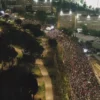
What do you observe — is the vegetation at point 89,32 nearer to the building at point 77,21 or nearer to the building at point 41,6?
the building at point 77,21

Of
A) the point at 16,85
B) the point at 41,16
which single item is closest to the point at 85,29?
the point at 41,16

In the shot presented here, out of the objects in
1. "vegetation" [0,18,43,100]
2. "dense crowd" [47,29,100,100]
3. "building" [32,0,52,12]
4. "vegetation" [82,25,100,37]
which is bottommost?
"vegetation" [82,25,100,37]

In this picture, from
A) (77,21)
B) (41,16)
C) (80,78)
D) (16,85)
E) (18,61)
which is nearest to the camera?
(16,85)

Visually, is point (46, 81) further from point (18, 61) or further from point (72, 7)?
point (72, 7)

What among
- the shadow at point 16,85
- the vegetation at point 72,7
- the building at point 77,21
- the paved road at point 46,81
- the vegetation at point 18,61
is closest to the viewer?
the shadow at point 16,85

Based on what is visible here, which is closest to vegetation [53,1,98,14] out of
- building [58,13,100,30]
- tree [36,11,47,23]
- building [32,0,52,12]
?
building [32,0,52,12]

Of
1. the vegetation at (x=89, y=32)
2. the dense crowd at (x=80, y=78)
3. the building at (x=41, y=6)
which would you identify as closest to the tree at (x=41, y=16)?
the building at (x=41, y=6)

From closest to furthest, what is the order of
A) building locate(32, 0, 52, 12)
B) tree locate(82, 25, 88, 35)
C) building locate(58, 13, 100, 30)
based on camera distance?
building locate(58, 13, 100, 30) → tree locate(82, 25, 88, 35) → building locate(32, 0, 52, 12)

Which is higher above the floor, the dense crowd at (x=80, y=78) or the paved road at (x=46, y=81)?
the paved road at (x=46, y=81)

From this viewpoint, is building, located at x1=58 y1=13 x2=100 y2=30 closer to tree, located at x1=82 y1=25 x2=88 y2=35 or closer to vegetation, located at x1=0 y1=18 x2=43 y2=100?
tree, located at x1=82 y1=25 x2=88 y2=35

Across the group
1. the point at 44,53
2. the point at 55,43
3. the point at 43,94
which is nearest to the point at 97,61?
the point at 55,43

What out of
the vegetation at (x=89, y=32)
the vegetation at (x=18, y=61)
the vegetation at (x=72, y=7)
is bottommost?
the vegetation at (x=72, y=7)

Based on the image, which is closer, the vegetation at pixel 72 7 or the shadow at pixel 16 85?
the shadow at pixel 16 85
